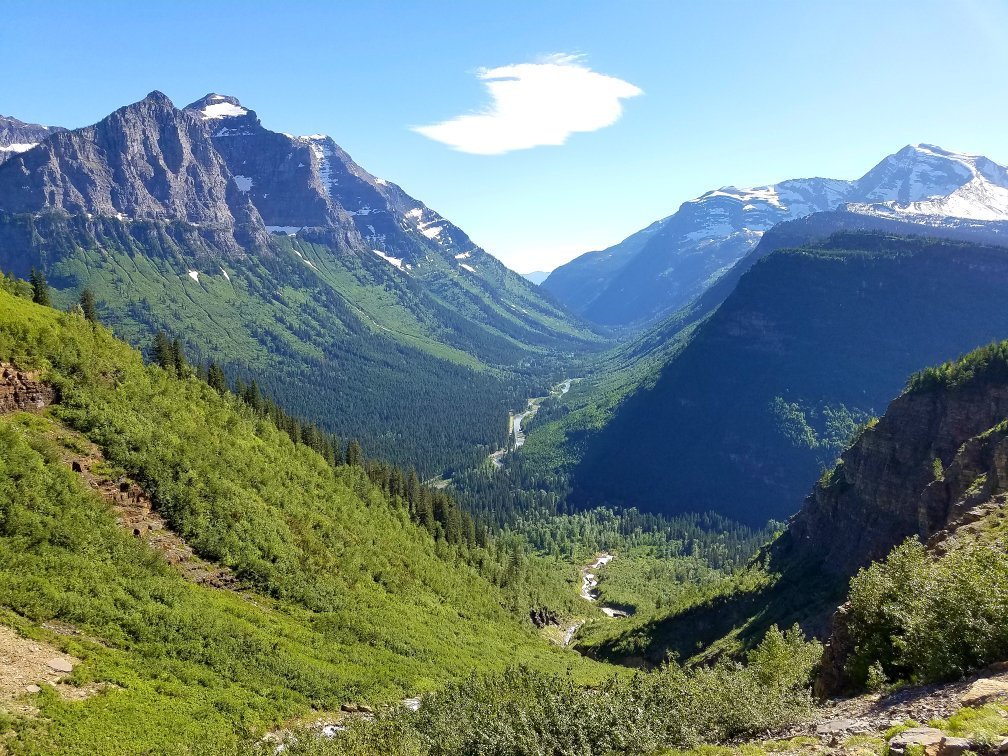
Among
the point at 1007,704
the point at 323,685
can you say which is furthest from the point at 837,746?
the point at 323,685

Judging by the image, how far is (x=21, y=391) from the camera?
181 feet

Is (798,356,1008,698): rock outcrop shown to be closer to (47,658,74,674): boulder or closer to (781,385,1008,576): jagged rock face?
(781,385,1008,576): jagged rock face

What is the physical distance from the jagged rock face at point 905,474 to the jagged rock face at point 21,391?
101m

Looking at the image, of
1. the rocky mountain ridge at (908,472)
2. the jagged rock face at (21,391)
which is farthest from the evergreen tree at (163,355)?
the rocky mountain ridge at (908,472)

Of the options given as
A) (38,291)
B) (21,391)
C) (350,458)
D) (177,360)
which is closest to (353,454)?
(350,458)

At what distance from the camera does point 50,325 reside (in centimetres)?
6531

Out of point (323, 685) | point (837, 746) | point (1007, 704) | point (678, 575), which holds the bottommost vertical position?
point (678, 575)

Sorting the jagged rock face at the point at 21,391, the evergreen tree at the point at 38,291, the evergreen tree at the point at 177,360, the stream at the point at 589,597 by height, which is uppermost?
the evergreen tree at the point at 38,291

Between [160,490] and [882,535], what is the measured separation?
96990 mm

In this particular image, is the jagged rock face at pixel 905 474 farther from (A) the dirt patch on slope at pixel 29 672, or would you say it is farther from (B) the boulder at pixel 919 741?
(A) the dirt patch on slope at pixel 29 672

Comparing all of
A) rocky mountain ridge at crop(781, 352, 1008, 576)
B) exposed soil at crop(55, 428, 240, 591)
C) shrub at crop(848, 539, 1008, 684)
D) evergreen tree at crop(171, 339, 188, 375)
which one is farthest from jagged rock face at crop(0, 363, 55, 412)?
rocky mountain ridge at crop(781, 352, 1008, 576)

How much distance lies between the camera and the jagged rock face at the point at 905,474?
239ft

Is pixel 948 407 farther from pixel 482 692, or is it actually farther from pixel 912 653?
pixel 482 692

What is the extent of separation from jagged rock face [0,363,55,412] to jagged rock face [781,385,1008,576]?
10121cm
